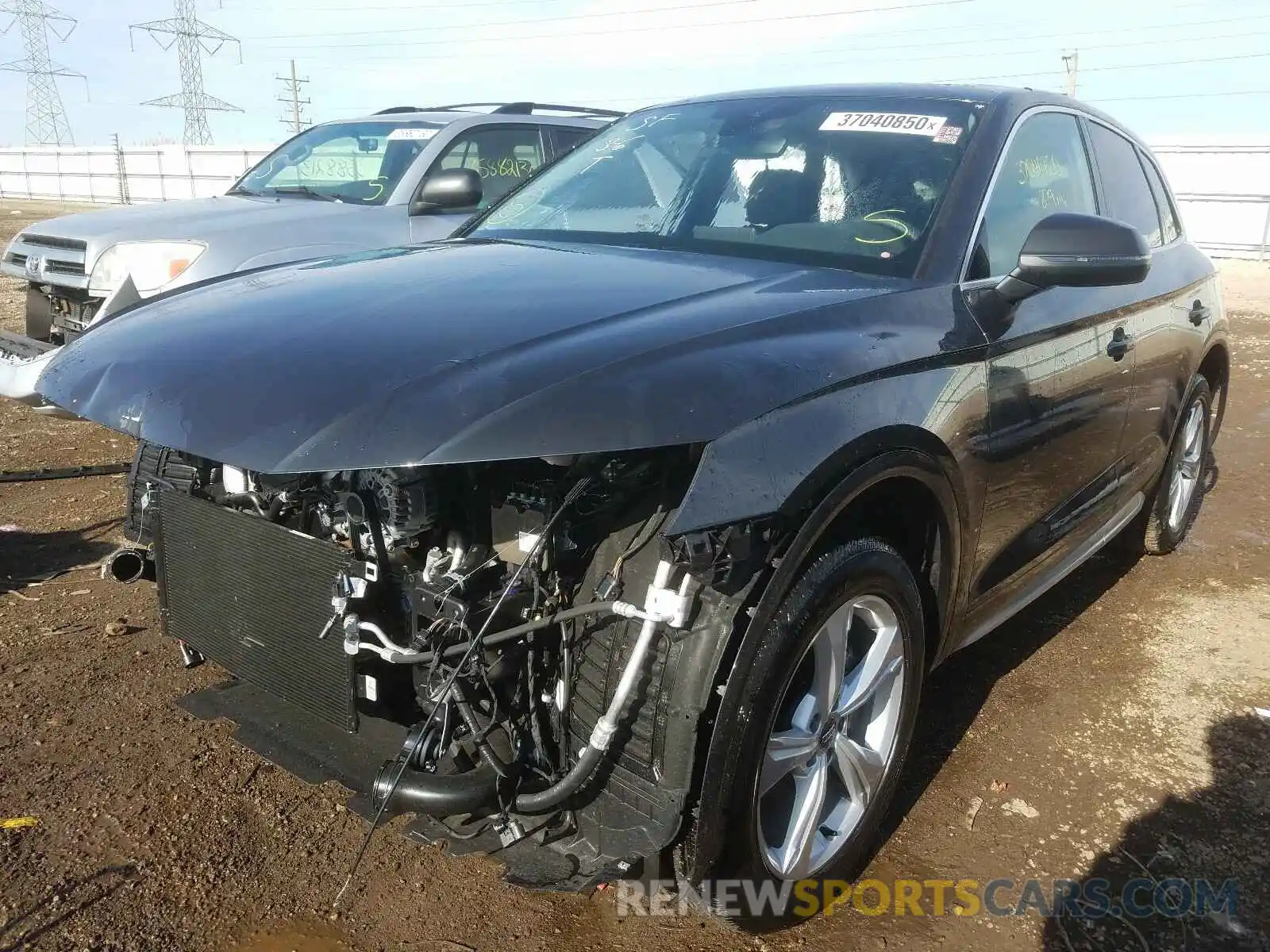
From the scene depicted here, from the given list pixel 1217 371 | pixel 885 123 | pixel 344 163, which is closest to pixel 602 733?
pixel 885 123

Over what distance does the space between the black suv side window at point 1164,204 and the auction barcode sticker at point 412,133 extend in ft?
14.3

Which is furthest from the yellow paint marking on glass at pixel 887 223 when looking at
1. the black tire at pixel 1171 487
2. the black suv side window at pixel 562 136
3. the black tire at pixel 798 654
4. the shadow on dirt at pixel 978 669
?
the black suv side window at pixel 562 136

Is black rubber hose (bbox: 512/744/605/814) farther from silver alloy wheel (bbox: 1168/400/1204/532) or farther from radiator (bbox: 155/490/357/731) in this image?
silver alloy wheel (bbox: 1168/400/1204/532)

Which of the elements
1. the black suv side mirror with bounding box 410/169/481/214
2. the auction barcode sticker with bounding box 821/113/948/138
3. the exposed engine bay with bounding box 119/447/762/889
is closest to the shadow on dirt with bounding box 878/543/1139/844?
the exposed engine bay with bounding box 119/447/762/889

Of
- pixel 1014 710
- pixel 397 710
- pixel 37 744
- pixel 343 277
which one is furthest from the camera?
pixel 1014 710

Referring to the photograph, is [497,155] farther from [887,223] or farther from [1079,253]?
[1079,253]

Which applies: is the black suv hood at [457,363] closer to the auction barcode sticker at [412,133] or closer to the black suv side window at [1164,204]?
the black suv side window at [1164,204]

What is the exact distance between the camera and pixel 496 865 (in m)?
2.55

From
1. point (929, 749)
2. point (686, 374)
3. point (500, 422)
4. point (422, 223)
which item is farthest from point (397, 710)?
point (422, 223)

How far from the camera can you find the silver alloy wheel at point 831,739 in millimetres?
2238

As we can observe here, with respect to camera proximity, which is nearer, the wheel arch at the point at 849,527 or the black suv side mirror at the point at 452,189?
the wheel arch at the point at 849,527

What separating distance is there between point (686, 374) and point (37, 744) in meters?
2.35

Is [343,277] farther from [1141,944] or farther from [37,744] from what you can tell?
[1141,944]

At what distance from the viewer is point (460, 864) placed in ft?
8.41
